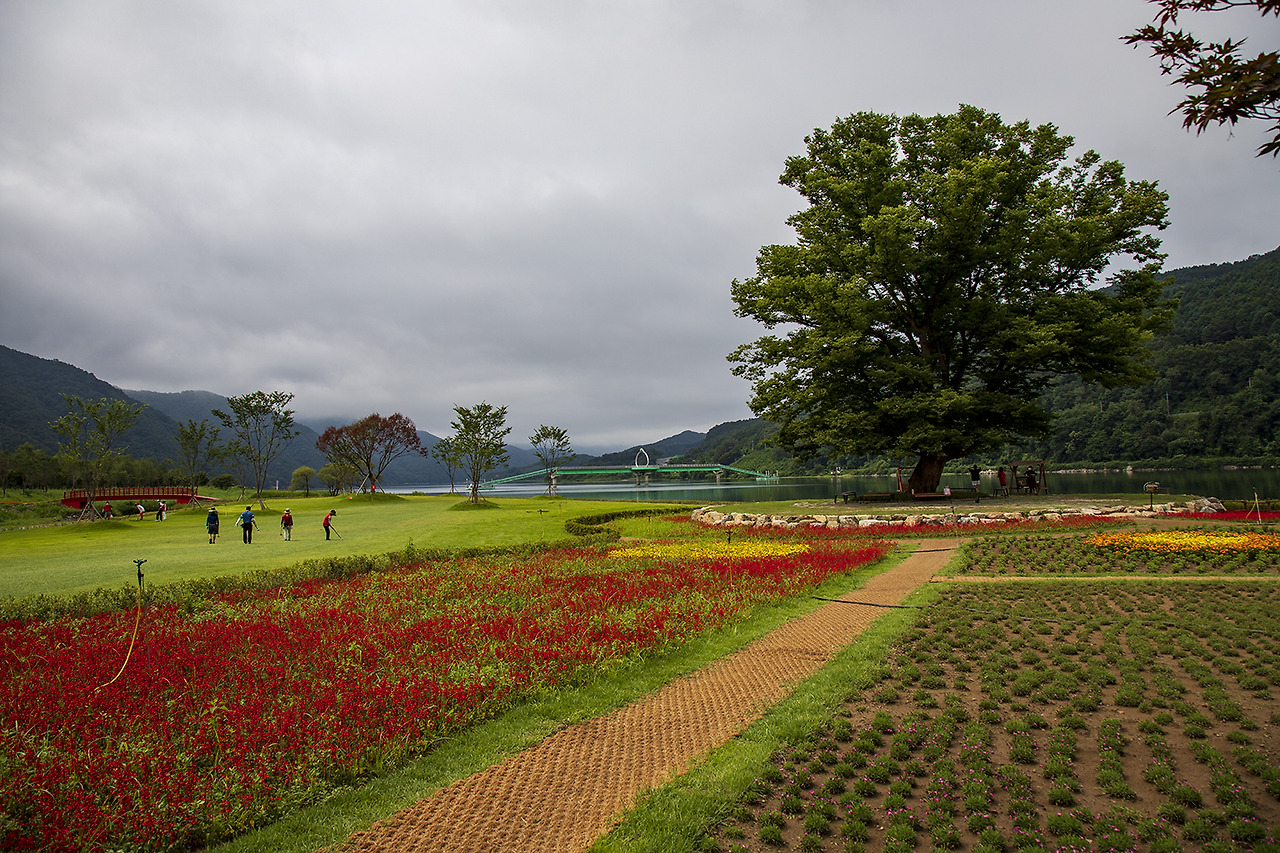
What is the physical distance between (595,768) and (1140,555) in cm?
1660

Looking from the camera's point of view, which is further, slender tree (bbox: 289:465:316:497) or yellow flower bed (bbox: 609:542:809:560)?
slender tree (bbox: 289:465:316:497)

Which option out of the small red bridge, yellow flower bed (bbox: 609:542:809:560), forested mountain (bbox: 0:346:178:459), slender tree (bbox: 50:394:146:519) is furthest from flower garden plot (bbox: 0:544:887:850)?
forested mountain (bbox: 0:346:178:459)

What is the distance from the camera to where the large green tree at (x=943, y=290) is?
29.0 m

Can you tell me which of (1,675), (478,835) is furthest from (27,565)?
(478,835)

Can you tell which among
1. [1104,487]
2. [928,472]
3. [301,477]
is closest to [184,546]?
[928,472]

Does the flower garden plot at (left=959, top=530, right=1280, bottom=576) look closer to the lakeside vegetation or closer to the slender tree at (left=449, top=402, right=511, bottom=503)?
the lakeside vegetation

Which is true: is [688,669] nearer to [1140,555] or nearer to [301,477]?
[1140,555]

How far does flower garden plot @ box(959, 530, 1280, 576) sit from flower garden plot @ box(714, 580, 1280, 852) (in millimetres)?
5588

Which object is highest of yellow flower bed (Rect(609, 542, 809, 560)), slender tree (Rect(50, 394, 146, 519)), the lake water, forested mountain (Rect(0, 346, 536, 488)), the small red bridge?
forested mountain (Rect(0, 346, 536, 488))

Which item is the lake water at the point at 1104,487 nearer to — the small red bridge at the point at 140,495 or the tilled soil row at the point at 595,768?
the tilled soil row at the point at 595,768

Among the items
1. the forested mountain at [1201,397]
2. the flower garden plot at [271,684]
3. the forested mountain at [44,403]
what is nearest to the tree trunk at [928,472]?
the flower garden plot at [271,684]

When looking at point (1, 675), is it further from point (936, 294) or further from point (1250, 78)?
point (936, 294)

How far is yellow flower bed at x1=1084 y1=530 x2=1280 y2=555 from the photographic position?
48.5ft

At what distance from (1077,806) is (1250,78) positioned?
5.18m
